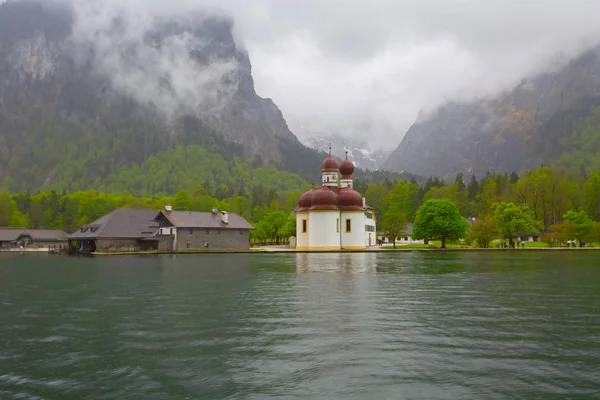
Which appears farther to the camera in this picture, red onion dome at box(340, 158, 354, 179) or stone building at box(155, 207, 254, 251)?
red onion dome at box(340, 158, 354, 179)

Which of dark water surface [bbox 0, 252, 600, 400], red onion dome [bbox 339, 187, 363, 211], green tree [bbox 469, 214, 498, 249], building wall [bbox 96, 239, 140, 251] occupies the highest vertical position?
red onion dome [bbox 339, 187, 363, 211]

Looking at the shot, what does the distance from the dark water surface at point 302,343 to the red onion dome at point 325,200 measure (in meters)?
67.7

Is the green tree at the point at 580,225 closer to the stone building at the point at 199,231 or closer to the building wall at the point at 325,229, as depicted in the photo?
the building wall at the point at 325,229

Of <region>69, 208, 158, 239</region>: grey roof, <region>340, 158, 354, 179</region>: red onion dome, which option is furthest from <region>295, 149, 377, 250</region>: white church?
<region>69, 208, 158, 239</region>: grey roof

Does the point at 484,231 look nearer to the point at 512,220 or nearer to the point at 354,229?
the point at 512,220

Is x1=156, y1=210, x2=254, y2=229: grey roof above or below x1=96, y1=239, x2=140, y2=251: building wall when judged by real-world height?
above

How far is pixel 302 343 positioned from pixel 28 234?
143 m

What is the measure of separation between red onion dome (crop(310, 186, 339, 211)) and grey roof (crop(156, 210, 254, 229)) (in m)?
13.5

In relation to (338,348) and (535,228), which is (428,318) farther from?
(535,228)

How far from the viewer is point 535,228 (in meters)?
112

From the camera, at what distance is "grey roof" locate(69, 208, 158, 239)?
97000 millimetres

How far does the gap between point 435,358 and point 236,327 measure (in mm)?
7587

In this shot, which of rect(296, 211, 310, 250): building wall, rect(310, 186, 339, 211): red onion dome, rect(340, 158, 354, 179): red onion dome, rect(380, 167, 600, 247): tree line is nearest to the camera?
rect(310, 186, 339, 211): red onion dome

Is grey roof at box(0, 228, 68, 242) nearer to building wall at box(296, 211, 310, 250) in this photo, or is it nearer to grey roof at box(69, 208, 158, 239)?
grey roof at box(69, 208, 158, 239)
